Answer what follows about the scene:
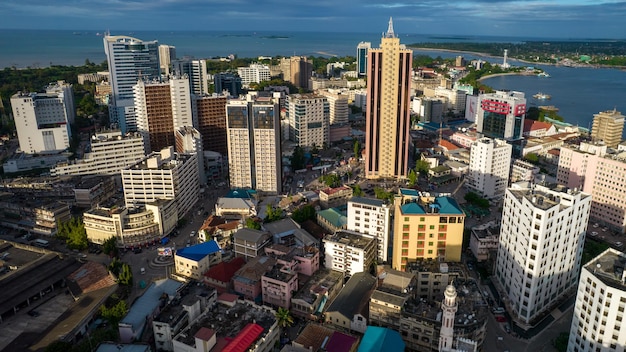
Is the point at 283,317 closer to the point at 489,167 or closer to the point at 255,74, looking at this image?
the point at 489,167

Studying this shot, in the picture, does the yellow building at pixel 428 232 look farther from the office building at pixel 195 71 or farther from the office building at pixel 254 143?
the office building at pixel 195 71

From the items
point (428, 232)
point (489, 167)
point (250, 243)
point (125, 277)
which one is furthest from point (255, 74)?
point (428, 232)

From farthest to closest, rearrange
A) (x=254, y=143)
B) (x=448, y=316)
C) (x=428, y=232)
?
(x=254, y=143), (x=428, y=232), (x=448, y=316)

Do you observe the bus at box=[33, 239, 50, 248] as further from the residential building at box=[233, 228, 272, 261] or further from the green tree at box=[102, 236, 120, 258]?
the residential building at box=[233, 228, 272, 261]

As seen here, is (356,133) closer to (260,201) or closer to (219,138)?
(219,138)

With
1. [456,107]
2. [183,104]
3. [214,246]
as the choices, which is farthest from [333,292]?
[456,107]

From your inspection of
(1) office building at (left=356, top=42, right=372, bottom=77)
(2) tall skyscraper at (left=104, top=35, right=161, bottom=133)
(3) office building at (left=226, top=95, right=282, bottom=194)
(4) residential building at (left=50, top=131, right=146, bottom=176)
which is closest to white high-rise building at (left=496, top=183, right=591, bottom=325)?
(3) office building at (left=226, top=95, right=282, bottom=194)

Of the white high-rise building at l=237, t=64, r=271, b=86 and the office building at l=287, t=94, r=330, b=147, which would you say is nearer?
the office building at l=287, t=94, r=330, b=147
